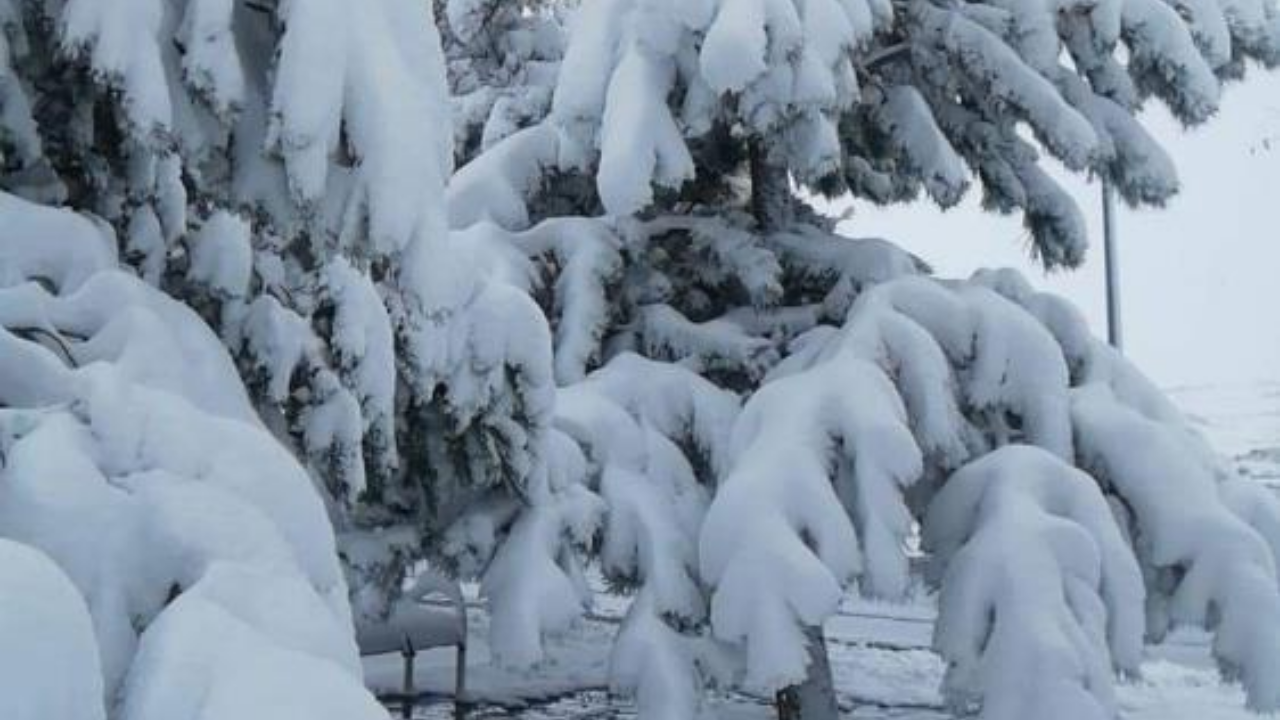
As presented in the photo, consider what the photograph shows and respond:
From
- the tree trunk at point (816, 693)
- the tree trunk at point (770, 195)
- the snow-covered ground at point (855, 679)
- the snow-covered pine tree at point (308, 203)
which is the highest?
the tree trunk at point (770, 195)

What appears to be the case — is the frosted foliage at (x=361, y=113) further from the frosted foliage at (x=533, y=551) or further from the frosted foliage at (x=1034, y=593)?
the frosted foliage at (x=1034, y=593)

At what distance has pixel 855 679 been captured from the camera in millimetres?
9312

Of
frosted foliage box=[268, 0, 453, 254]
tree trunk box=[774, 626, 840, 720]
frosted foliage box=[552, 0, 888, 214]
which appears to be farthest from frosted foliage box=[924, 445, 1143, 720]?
frosted foliage box=[268, 0, 453, 254]

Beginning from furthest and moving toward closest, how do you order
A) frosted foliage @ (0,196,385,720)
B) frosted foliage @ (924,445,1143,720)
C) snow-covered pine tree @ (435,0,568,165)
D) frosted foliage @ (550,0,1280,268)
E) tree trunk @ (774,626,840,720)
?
snow-covered pine tree @ (435,0,568,165)
tree trunk @ (774,626,840,720)
frosted foliage @ (550,0,1280,268)
frosted foliage @ (924,445,1143,720)
frosted foliage @ (0,196,385,720)

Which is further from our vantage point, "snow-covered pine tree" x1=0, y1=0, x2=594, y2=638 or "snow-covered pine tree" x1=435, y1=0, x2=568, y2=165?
"snow-covered pine tree" x1=435, y1=0, x2=568, y2=165

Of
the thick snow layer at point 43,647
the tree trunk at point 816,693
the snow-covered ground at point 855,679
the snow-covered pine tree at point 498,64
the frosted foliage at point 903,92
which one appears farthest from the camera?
the snow-covered ground at point 855,679

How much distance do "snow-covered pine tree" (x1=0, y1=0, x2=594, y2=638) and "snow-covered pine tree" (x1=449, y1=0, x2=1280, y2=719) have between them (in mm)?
777

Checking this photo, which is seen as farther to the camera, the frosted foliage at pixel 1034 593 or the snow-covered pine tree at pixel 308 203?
the frosted foliage at pixel 1034 593

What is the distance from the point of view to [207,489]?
1.91 metres

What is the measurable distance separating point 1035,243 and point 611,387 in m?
2.14

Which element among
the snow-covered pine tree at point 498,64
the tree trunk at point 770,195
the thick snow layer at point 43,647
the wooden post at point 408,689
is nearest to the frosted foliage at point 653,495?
the tree trunk at point 770,195

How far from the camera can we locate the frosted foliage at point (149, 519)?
149 cm

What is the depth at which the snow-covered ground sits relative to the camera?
26.8ft

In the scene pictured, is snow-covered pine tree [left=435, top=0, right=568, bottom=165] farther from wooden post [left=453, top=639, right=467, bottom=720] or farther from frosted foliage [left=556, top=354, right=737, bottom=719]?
wooden post [left=453, top=639, right=467, bottom=720]
